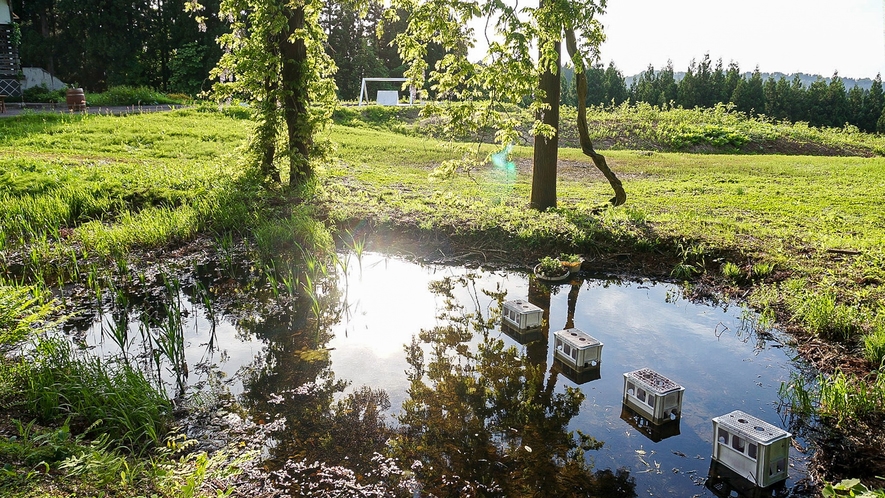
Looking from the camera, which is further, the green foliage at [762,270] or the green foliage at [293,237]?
the green foliage at [293,237]

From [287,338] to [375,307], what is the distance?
1.15m

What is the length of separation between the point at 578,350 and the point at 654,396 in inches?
33.5

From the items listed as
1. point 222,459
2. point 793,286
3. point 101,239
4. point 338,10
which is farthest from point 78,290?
point 338,10

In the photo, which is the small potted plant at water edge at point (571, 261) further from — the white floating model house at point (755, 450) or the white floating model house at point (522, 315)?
the white floating model house at point (755, 450)

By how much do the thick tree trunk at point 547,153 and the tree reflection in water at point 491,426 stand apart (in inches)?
165

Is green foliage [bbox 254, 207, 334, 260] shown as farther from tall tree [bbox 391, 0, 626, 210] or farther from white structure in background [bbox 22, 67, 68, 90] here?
white structure in background [bbox 22, 67, 68, 90]

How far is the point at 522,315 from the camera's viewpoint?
5.66m

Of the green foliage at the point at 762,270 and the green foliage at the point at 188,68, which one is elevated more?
the green foliage at the point at 188,68

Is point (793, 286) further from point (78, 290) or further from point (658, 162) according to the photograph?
point (658, 162)

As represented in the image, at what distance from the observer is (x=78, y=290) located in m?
6.47

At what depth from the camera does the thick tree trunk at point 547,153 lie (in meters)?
8.94

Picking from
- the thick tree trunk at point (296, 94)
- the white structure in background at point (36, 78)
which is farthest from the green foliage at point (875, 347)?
the white structure in background at point (36, 78)

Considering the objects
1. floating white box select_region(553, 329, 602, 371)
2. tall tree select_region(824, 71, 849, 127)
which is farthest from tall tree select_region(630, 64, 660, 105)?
floating white box select_region(553, 329, 602, 371)

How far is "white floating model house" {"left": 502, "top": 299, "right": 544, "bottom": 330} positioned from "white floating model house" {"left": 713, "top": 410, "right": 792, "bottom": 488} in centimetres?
219
